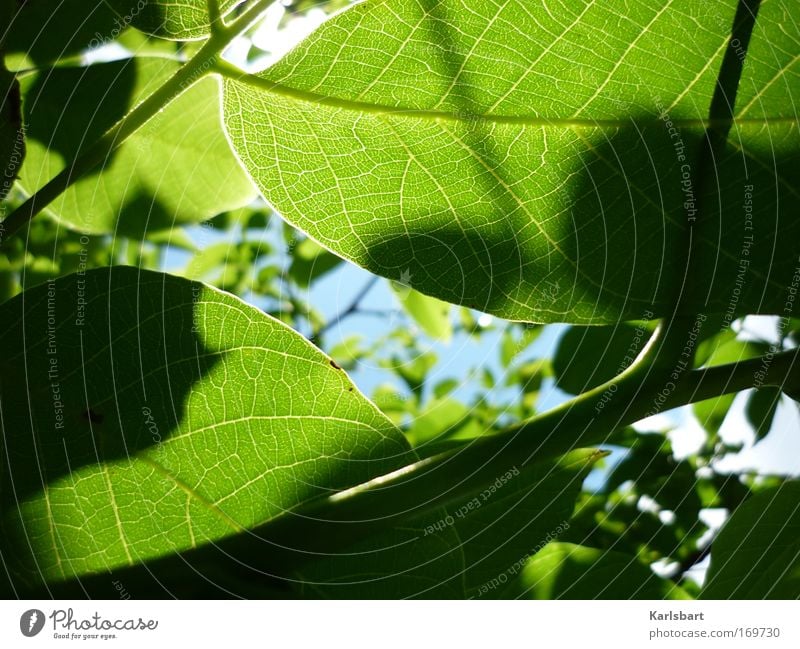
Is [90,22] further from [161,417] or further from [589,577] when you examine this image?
[589,577]

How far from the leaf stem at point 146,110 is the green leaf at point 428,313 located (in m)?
0.48

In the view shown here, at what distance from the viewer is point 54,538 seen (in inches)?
21.6

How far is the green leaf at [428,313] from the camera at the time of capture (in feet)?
3.38

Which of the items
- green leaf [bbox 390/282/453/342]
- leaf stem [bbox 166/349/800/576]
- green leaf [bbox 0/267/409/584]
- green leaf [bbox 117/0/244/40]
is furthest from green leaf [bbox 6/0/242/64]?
green leaf [bbox 390/282/453/342]

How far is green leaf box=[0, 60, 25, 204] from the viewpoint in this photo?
57cm

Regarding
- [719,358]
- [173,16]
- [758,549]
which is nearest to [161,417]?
[173,16]

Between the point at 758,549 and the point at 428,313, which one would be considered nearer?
the point at 758,549

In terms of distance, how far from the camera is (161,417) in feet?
1.76

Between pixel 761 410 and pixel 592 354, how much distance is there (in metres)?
0.25

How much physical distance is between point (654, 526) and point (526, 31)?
2.70ft

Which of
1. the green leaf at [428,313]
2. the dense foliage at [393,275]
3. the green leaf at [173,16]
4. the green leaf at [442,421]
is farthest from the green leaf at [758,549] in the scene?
the green leaf at [173,16]

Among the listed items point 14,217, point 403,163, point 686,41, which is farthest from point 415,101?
point 14,217

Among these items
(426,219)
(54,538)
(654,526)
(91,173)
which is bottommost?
(654,526)

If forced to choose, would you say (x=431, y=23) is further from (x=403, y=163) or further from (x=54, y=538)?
(x=54, y=538)
